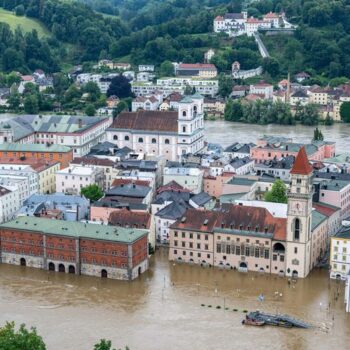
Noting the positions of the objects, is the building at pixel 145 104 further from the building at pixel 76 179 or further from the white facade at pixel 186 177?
the white facade at pixel 186 177

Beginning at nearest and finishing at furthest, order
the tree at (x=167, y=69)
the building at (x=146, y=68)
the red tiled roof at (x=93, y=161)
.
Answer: the red tiled roof at (x=93, y=161) → the tree at (x=167, y=69) → the building at (x=146, y=68)

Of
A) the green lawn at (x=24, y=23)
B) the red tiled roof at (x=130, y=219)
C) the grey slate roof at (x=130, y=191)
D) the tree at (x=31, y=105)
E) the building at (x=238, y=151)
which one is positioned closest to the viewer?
the red tiled roof at (x=130, y=219)

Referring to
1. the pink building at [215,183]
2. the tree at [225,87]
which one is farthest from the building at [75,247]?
the tree at [225,87]

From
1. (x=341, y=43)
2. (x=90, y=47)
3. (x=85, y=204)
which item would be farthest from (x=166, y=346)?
(x=90, y=47)

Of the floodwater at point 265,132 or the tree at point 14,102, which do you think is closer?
the floodwater at point 265,132

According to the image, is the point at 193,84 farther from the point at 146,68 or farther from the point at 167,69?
the point at 146,68

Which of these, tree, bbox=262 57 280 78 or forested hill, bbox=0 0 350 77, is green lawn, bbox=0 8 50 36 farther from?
tree, bbox=262 57 280 78

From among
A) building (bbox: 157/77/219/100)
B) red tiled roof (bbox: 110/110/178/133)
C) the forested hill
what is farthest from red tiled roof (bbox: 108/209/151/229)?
the forested hill
